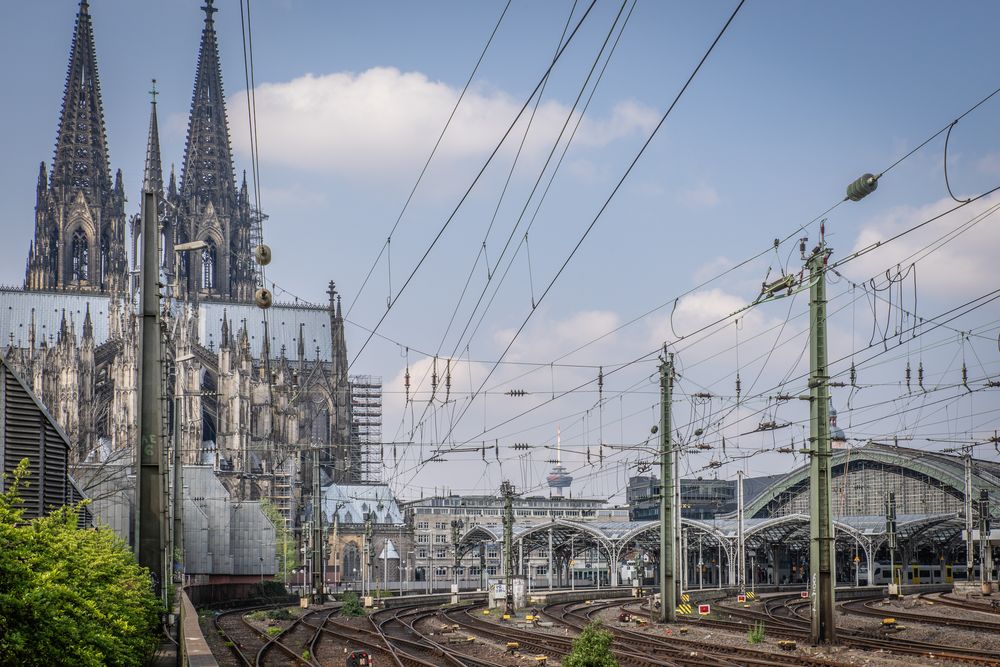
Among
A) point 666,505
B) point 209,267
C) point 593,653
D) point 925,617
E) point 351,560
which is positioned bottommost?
point 351,560

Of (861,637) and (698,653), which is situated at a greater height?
(698,653)

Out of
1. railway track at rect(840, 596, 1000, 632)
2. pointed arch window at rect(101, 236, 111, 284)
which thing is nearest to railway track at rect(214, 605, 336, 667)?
railway track at rect(840, 596, 1000, 632)

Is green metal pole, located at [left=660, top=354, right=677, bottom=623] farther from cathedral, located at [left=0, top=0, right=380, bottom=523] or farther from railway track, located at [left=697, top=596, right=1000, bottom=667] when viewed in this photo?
cathedral, located at [left=0, top=0, right=380, bottom=523]

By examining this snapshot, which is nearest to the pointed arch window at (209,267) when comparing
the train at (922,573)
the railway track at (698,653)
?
the train at (922,573)

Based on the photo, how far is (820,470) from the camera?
2552 centimetres

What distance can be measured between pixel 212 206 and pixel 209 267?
802 centimetres

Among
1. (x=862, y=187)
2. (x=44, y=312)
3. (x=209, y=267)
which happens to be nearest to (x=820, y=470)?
(x=862, y=187)

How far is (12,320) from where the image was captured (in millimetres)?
126875

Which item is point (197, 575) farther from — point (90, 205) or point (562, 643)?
point (90, 205)

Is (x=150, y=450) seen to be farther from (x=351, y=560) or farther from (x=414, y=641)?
(x=351, y=560)

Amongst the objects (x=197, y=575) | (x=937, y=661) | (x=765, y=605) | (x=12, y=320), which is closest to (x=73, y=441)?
(x=12, y=320)

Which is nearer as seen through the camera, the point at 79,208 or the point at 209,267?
the point at 79,208

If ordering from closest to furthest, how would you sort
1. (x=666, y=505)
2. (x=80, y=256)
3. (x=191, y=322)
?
→ (x=666, y=505) → (x=191, y=322) → (x=80, y=256)

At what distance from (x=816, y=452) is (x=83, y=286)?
118915mm
